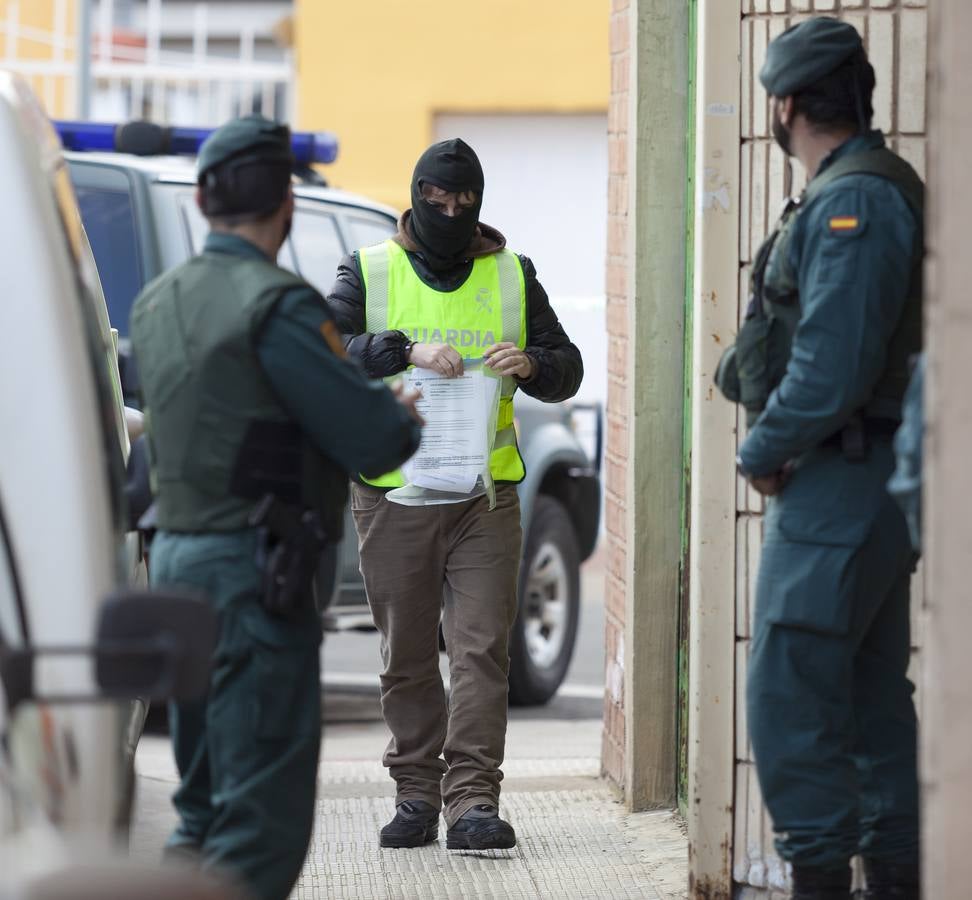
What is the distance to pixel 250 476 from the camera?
12.1 ft

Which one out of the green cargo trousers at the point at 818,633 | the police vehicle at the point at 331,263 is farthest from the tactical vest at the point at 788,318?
the police vehicle at the point at 331,263

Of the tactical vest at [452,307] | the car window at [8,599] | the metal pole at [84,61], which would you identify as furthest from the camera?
the metal pole at [84,61]

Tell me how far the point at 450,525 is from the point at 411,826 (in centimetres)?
86

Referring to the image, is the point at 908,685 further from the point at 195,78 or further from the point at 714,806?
the point at 195,78

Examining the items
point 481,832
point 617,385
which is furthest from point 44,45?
point 481,832

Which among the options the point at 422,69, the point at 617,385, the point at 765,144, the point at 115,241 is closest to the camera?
the point at 765,144

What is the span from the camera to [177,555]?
12.1 ft

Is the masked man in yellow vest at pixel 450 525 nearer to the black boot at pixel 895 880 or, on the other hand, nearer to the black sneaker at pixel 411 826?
the black sneaker at pixel 411 826

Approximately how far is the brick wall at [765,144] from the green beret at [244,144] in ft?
4.46

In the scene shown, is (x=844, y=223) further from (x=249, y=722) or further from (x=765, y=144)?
(x=249, y=722)

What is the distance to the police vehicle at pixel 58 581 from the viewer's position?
2.82m

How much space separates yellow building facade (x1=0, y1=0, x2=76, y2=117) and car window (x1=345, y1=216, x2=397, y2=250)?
996cm

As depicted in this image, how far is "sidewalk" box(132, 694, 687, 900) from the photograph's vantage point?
5.13 m

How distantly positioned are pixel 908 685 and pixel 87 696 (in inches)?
77.0
